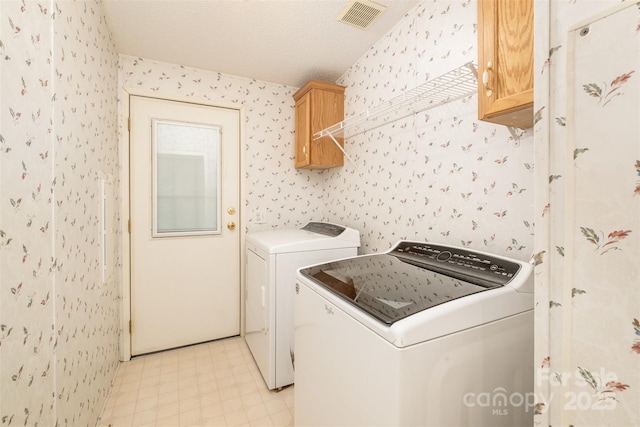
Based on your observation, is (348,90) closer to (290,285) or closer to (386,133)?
(386,133)

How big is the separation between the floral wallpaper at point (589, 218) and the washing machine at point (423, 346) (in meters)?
0.30

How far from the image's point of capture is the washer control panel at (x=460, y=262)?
1.09 meters

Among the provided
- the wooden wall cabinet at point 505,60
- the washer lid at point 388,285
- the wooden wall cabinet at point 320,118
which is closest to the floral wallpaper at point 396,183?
the wooden wall cabinet at point 320,118

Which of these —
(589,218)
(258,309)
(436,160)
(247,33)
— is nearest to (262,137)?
(247,33)

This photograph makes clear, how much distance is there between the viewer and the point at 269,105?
2.76 m

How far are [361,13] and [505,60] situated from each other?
1159 millimetres

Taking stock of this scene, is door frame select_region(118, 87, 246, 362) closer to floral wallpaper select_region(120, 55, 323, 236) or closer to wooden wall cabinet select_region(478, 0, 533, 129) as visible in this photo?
floral wallpaper select_region(120, 55, 323, 236)

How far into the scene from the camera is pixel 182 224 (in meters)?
2.51

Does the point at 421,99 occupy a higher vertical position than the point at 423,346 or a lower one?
higher

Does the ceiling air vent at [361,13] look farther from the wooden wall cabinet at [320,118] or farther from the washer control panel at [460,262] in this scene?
the washer control panel at [460,262]

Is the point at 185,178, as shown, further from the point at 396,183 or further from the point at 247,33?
the point at 396,183

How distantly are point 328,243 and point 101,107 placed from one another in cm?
172

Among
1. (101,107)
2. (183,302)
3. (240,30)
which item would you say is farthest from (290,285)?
(240,30)

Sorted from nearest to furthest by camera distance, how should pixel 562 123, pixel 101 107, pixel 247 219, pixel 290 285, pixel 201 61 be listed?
pixel 562 123 < pixel 101 107 < pixel 290 285 < pixel 201 61 < pixel 247 219
